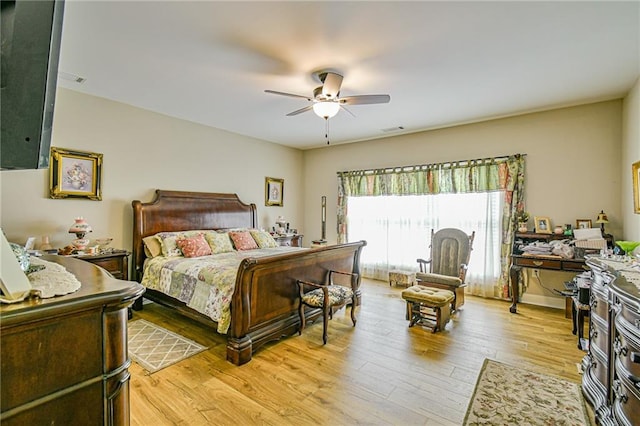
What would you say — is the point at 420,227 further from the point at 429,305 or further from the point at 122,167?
the point at 122,167

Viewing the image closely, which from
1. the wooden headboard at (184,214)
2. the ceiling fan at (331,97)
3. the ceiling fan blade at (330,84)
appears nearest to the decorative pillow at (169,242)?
the wooden headboard at (184,214)

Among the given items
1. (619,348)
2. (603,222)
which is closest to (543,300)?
(603,222)

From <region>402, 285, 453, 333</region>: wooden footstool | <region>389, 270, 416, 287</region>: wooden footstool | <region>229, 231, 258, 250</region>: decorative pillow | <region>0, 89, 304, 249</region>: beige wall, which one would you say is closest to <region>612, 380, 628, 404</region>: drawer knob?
<region>402, 285, 453, 333</region>: wooden footstool

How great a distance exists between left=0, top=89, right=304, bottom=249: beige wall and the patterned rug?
448cm

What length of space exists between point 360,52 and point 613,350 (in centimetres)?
284

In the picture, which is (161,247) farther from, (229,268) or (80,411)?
(80,411)

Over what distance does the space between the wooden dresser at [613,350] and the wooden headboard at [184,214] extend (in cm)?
479

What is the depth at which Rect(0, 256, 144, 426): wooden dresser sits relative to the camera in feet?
2.53

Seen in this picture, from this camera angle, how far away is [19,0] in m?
0.84

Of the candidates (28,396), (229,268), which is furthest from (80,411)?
(229,268)

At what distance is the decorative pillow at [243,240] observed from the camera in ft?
15.4

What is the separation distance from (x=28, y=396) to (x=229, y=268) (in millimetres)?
2359

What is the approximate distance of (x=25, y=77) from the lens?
0.86 meters

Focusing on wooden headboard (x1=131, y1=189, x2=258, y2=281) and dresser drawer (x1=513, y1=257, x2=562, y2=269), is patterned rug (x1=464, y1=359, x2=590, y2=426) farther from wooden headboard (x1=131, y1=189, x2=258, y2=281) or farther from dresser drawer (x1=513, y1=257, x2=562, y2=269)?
wooden headboard (x1=131, y1=189, x2=258, y2=281)
